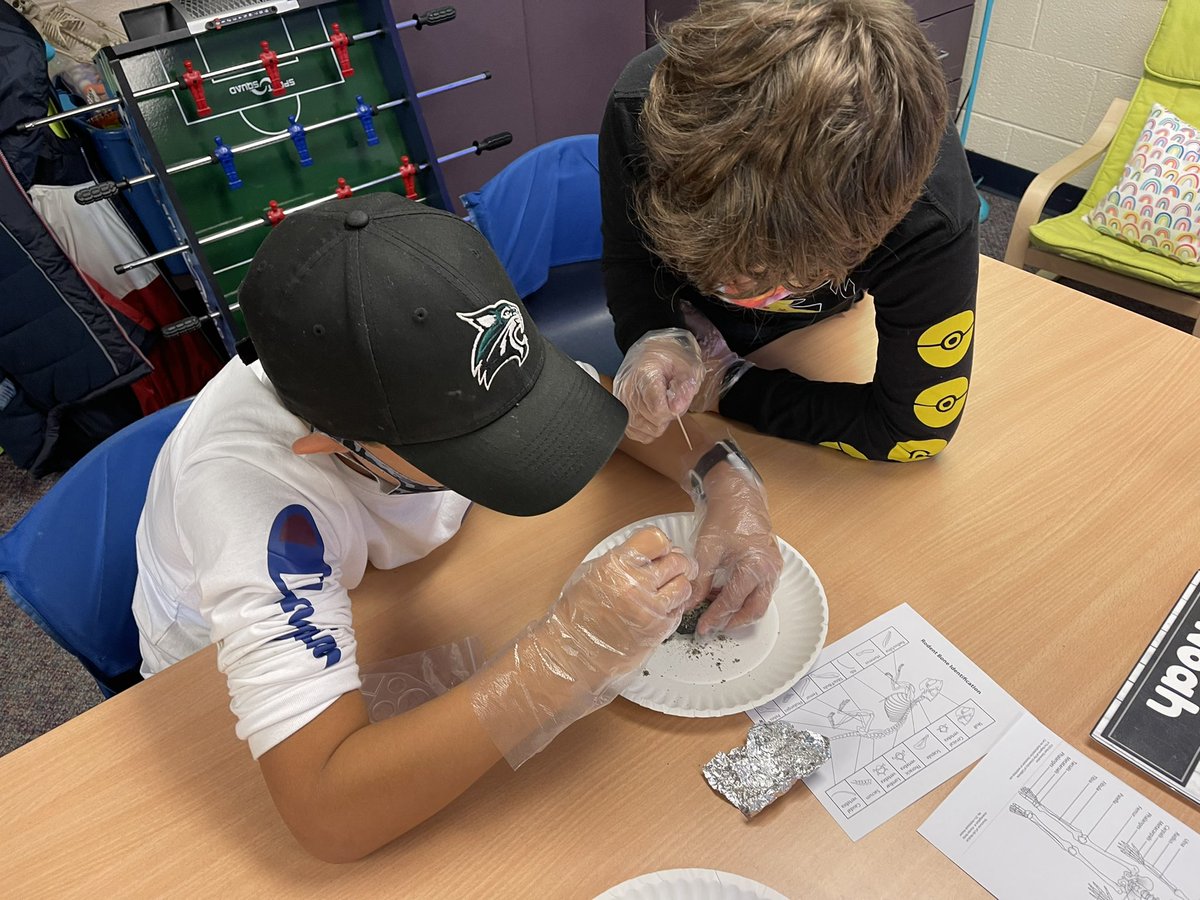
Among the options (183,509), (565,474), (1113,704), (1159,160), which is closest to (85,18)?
(183,509)

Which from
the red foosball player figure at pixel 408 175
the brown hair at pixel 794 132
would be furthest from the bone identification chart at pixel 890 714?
the red foosball player figure at pixel 408 175

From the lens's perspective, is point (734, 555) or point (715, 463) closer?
point (734, 555)

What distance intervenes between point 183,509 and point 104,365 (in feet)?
5.02

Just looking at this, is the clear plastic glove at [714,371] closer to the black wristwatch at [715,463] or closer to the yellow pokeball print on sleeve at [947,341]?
the black wristwatch at [715,463]

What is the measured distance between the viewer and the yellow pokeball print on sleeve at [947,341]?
99 cm

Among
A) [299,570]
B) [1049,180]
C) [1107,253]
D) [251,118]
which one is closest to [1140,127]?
[1049,180]

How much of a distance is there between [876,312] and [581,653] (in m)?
0.60

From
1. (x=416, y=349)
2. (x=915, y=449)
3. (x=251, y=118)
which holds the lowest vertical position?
(x=915, y=449)

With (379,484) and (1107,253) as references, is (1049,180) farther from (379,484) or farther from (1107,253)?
(379,484)

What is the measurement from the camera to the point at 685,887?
2.28ft

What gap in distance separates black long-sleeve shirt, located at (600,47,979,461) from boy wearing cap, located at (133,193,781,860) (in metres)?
0.38

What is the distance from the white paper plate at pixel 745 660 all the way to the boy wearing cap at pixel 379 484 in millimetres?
99

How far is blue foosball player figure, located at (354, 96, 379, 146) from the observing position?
193cm

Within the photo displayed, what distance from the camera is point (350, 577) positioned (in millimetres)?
927
